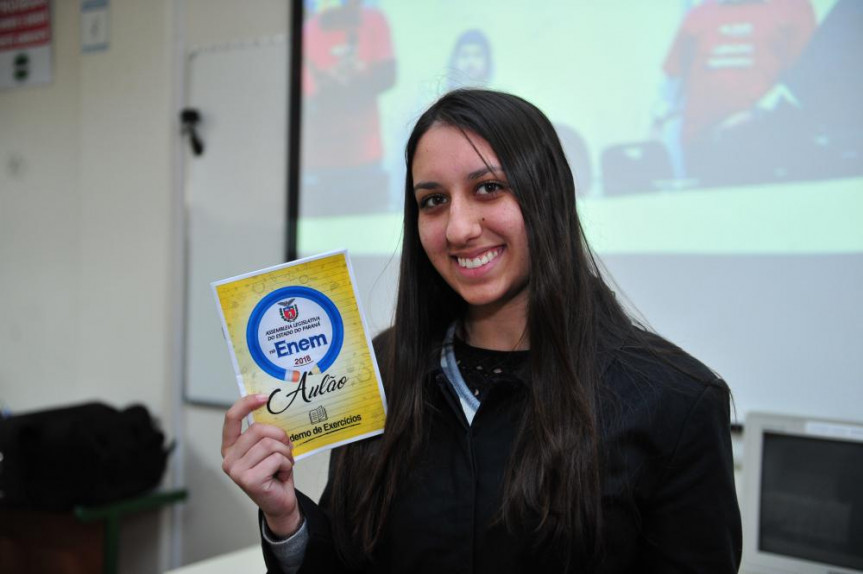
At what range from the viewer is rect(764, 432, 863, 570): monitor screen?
1.44 metres

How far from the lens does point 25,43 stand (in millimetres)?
3406

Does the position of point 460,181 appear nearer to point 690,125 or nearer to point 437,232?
point 437,232

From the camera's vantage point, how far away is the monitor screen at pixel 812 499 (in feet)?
4.72

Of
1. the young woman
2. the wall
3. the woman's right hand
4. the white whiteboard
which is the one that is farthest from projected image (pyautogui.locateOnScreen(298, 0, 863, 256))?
the woman's right hand

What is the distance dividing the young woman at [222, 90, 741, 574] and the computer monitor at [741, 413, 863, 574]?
1.98 ft

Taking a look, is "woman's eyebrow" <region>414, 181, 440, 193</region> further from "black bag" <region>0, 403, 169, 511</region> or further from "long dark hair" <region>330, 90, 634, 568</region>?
"black bag" <region>0, 403, 169, 511</region>

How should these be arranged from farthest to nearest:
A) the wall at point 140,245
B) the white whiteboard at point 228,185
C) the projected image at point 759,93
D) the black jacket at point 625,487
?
the wall at point 140,245, the white whiteboard at point 228,185, the projected image at point 759,93, the black jacket at point 625,487

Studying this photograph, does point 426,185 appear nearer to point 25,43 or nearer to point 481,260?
point 481,260

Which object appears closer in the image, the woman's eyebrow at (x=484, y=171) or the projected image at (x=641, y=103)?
the woman's eyebrow at (x=484, y=171)

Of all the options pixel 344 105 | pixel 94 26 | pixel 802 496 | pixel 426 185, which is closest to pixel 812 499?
pixel 802 496

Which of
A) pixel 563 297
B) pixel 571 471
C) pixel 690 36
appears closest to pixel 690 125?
pixel 690 36

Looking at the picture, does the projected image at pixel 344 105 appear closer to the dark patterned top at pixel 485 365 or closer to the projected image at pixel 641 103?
the projected image at pixel 641 103

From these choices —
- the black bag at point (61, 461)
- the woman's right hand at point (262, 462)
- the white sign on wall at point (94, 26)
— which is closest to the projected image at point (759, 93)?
the woman's right hand at point (262, 462)

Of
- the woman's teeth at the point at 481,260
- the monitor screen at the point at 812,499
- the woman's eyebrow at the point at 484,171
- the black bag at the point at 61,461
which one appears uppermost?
the woman's eyebrow at the point at 484,171
